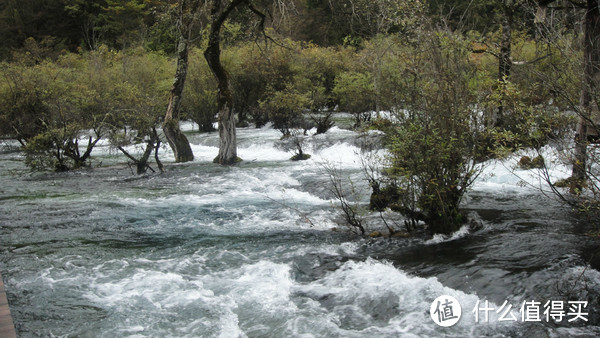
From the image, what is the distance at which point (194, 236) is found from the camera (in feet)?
28.9

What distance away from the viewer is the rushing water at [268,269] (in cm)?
554

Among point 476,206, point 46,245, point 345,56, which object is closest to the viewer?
point 46,245

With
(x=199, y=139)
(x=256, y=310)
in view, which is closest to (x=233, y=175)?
(x=256, y=310)

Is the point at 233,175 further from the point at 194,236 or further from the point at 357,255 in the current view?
the point at 357,255

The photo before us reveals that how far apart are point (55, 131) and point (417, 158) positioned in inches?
459

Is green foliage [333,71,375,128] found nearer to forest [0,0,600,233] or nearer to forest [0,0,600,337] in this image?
forest [0,0,600,233]

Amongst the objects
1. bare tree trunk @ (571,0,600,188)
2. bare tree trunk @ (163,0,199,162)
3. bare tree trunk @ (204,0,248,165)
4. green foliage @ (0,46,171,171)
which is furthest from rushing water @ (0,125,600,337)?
bare tree trunk @ (163,0,199,162)

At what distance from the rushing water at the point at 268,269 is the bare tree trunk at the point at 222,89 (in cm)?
524

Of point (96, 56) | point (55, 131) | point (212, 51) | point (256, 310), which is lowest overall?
point (256, 310)

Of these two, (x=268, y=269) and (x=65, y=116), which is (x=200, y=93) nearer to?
(x=65, y=116)

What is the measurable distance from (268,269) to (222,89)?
1038cm

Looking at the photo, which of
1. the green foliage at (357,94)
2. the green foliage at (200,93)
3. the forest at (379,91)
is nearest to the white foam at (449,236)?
the forest at (379,91)

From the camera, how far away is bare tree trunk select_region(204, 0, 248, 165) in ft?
51.4

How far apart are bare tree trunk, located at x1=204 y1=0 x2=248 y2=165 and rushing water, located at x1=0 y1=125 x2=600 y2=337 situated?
17.2 feet
